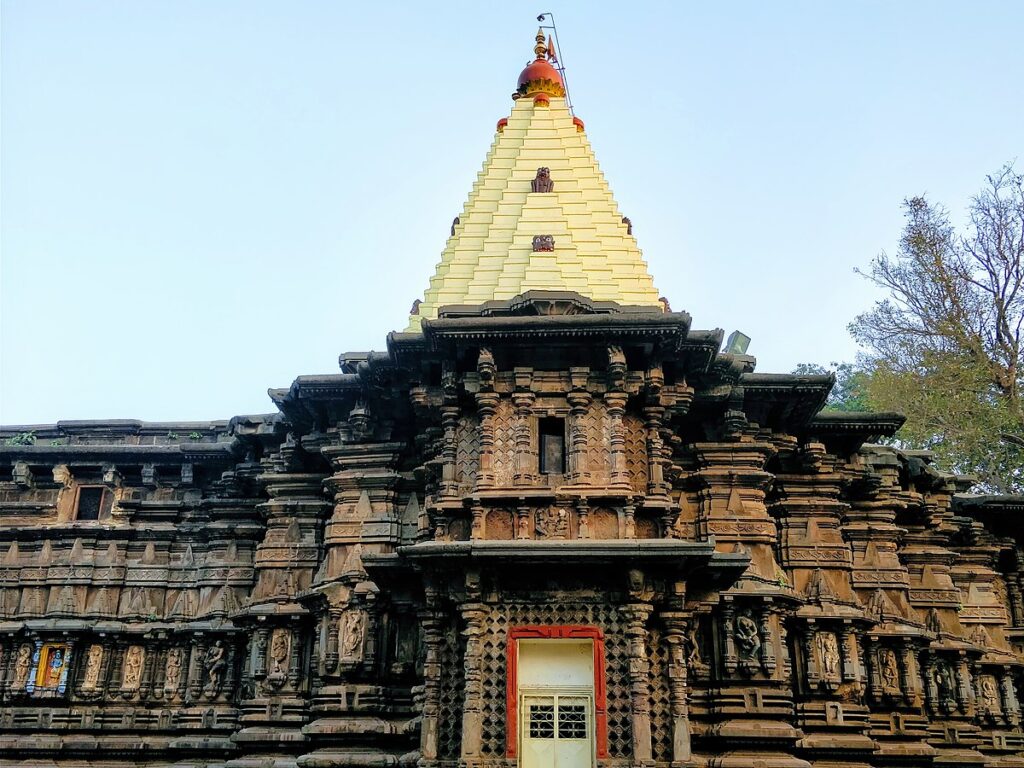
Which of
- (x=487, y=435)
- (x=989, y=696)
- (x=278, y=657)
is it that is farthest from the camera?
(x=989, y=696)

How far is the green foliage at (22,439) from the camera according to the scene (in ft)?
61.6

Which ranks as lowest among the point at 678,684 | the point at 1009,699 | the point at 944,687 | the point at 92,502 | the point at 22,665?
the point at 678,684

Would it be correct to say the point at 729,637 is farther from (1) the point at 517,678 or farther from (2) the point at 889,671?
(2) the point at 889,671

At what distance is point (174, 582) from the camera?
57.7 feet

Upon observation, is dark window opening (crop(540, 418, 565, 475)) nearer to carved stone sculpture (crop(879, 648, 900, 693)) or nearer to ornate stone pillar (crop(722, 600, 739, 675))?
ornate stone pillar (crop(722, 600, 739, 675))

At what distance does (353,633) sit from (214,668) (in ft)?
13.1

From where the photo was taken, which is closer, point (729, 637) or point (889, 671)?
point (729, 637)

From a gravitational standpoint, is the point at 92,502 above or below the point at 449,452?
above

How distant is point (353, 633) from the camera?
44.9ft

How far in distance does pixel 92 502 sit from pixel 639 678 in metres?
11.7

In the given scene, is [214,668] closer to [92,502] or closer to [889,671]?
[92,502]

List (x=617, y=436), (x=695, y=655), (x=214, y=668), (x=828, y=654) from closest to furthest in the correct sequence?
(x=617, y=436) < (x=695, y=655) < (x=828, y=654) < (x=214, y=668)

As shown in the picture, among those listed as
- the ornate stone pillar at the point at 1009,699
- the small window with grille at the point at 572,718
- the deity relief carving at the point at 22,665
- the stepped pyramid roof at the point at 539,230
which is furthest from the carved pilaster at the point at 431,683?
the ornate stone pillar at the point at 1009,699

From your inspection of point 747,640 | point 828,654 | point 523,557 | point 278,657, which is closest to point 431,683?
point 523,557
